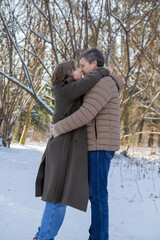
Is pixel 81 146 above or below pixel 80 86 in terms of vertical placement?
below

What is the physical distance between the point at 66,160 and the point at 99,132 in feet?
1.17

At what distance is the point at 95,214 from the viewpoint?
2033 mm

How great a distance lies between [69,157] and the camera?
2045 millimetres

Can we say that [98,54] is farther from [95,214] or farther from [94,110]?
[95,214]

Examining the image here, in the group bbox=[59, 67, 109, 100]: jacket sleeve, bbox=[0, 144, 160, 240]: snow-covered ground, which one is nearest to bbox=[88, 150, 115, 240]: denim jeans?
bbox=[59, 67, 109, 100]: jacket sleeve

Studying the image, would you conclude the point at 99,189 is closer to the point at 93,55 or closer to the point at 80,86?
the point at 80,86

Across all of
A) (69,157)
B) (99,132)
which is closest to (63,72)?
(99,132)

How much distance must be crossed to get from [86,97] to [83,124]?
23 centimetres

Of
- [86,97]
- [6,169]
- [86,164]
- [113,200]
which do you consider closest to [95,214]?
[86,164]

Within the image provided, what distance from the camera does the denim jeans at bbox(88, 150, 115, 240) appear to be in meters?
2.00

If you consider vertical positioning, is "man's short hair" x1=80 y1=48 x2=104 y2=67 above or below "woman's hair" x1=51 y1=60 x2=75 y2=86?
above

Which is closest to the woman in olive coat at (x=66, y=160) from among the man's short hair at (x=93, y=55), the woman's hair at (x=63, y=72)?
the woman's hair at (x=63, y=72)

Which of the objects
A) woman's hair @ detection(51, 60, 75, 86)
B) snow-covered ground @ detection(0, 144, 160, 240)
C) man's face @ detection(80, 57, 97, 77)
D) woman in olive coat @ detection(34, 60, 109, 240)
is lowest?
snow-covered ground @ detection(0, 144, 160, 240)

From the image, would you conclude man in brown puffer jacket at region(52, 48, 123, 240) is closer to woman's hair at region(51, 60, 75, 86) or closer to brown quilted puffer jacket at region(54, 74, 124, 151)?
brown quilted puffer jacket at region(54, 74, 124, 151)
